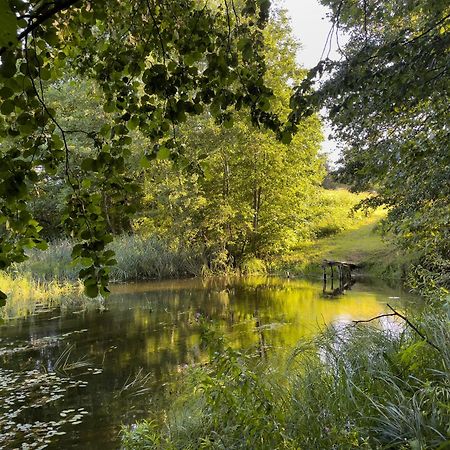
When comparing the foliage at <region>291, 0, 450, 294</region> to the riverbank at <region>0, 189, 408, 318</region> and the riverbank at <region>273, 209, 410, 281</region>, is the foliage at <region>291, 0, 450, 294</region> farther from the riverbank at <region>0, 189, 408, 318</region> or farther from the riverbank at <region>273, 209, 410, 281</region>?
the riverbank at <region>273, 209, 410, 281</region>

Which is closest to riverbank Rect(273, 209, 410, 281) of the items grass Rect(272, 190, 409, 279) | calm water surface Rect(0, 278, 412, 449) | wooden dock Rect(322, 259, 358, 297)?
grass Rect(272, 190, 409, 279)

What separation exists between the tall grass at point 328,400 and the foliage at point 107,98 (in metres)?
1.80

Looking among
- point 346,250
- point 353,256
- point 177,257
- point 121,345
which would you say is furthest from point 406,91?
point 346,250

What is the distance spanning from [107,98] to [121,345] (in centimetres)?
750

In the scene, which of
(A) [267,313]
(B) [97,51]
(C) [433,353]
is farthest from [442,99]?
(A) [267,313]

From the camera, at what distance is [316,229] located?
24.7 m

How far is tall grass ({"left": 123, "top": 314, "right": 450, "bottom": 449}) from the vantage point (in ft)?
10.0

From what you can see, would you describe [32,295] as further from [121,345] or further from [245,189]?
[245,189]

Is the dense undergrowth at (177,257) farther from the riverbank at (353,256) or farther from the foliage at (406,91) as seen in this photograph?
the foliage at (406,91)

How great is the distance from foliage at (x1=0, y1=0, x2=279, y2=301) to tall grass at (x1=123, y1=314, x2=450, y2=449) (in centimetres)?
180

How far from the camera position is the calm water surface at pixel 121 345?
5.57 meters

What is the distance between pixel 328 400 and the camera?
3.66 meters

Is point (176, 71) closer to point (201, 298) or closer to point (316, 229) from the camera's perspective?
point (201, 298)

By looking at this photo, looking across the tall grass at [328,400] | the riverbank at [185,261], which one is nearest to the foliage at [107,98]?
the tall grass at [328,400]
